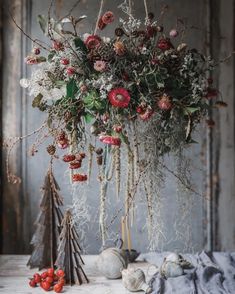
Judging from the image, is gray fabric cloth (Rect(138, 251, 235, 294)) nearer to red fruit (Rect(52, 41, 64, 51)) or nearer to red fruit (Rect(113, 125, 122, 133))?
red fruit (Rect(113, 125, 122, 133))

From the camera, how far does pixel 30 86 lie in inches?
80.0

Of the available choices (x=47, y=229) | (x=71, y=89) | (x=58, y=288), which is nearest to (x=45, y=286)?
(x=58, y=288)

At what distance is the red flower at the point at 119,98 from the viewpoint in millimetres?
1896

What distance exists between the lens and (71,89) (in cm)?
193

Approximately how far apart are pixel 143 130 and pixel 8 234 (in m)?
1.61

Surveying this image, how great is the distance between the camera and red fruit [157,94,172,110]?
6.32 feet

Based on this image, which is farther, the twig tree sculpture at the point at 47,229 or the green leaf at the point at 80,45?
the twig tree sculpture at the point at 47,229

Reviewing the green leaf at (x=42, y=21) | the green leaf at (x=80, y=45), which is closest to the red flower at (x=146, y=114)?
the green leaf at (x=80, y=45)

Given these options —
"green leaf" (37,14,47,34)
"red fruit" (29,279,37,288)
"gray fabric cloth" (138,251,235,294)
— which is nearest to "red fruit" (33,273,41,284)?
"red fruit" (29,279,37,288)

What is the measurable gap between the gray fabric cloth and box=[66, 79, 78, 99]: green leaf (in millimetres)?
872

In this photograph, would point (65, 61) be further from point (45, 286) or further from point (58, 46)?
point (45, 286)

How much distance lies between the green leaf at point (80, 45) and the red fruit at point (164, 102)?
0.35 meters

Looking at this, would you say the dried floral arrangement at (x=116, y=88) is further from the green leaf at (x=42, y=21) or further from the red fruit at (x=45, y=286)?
the red fruit at (x=45, y=286)

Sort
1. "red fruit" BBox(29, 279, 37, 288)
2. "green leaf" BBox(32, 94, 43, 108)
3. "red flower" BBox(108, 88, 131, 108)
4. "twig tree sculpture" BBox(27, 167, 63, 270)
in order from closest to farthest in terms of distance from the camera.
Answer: "red flower" BBox(108, 88, 131, 108), "green leaf" BBox(32, 94, 43, 108), "red fruit" BBox(29, 279, 37, 288), "twig tree sculpture" BBox(27, 167, 63, 270)
